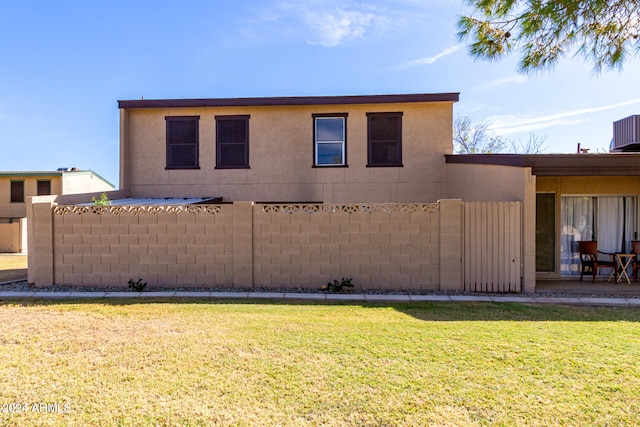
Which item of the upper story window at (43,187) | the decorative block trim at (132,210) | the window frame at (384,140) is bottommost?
the decorative block trim at (132,210)

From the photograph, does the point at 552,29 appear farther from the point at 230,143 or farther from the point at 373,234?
the point at 230,143

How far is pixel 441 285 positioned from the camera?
930 centimetres

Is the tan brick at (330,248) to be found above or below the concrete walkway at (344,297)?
above

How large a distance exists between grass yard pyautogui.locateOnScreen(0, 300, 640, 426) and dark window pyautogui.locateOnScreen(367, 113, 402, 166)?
7290mm

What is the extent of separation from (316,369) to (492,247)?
6412mm

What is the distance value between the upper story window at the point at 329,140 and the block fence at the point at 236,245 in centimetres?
432

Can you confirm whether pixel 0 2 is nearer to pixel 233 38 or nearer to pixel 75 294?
pixel 233 38

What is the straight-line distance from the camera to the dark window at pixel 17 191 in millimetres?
23984

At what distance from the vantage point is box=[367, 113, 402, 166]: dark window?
1342 centimetres

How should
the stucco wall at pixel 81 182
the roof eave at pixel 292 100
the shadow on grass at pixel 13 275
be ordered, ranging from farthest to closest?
the stucco wall at pixel 81 182, the roof eave at pixel 292 100, the shadow on grass at pixel 13 275

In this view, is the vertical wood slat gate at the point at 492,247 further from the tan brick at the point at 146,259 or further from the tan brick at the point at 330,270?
the tan brick at the point at 146,259

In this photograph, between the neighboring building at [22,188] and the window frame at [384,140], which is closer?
the window frame at [384,140]

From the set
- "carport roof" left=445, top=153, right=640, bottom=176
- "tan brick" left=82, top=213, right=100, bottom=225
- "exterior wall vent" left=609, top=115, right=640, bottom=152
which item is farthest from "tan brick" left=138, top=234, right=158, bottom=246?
"exterior wall vent" left=609, top=115, right=640, bottom=152

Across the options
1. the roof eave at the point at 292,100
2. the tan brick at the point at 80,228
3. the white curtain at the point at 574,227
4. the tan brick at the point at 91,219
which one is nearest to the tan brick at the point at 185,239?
the tan brick at the point at 91,219
